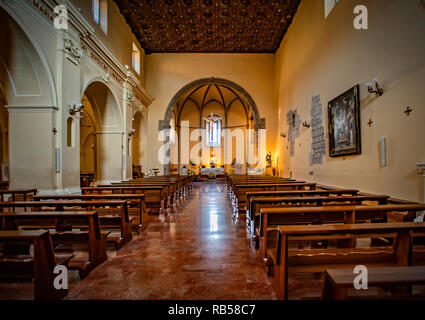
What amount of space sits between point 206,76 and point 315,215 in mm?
12997

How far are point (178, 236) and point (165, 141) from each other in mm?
11408

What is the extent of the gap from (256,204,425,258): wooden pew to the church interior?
0.9 inches

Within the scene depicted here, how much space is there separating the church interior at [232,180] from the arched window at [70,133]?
3 cm

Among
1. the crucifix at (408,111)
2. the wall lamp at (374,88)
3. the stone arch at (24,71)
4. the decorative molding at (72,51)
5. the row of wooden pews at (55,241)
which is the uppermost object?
the decorative molding at (72,51)

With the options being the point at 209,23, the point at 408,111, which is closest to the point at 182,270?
the point at 408,111

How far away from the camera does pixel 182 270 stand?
8.36 ft

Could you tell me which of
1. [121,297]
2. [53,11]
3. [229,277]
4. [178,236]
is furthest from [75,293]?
[53,11]

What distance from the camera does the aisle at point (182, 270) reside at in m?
2.10

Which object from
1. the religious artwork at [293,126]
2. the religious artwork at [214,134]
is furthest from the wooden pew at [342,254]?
the religious artwork at [214,134]

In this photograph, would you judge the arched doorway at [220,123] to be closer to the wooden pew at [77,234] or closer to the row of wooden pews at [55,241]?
the row of wooden pews at [55,241]

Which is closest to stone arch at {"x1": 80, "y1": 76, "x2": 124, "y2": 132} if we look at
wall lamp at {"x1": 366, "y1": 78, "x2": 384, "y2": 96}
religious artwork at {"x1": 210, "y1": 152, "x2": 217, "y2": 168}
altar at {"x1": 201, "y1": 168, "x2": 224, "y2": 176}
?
wall lamp at {"x1": 366, "y1": 78, "x2": 384, "y2": 96}

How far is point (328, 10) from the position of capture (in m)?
7.33

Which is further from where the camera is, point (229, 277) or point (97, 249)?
point (97, 249)
